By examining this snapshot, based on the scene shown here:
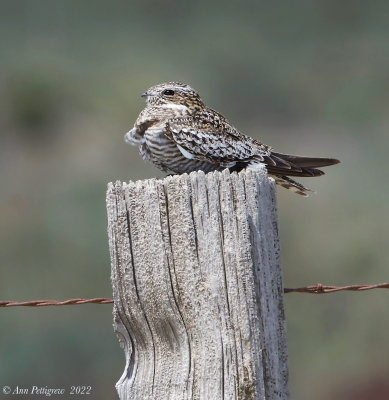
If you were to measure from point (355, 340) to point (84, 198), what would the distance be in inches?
205

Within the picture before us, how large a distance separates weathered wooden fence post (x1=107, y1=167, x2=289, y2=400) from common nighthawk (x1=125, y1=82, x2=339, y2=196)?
6.13ft

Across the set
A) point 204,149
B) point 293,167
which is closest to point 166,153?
point 204,149

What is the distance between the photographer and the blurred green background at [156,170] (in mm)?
11141

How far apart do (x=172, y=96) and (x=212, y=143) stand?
79 centimetres

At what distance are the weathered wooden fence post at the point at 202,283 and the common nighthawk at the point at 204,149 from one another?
1869mm

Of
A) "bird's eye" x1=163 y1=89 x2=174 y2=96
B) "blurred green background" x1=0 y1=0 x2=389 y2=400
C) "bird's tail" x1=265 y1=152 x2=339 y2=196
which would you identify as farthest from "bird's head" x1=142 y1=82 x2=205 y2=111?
"blurred green background" x1=0 y1=0 x2=389 y2=400

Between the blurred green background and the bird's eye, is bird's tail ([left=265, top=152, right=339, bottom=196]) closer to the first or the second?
the bird's eye

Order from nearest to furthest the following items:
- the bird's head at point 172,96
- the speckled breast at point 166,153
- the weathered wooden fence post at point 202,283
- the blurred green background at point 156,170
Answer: the weathered wooden fence post at point 202,283 → the speckled breast at point 166,153 → the bird's head at point 172,96 → the blurred green background at point 156,170

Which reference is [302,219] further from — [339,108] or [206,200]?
[206,200]

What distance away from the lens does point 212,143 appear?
18.8 feet

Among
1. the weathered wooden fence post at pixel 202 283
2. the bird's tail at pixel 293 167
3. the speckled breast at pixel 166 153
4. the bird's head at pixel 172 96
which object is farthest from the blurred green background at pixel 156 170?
the weathered wooden fence post at pixel 202 283

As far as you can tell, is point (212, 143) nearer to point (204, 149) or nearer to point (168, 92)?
point (204, 149)

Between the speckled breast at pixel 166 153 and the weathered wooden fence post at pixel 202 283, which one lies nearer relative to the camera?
the weathered wooden fence post at pixel 202 283

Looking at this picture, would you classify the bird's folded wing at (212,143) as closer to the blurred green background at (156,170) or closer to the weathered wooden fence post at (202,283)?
the weathered wooden fence post at (202,283)
